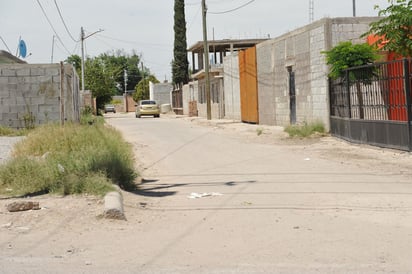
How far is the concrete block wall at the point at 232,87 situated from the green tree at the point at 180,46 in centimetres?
2149

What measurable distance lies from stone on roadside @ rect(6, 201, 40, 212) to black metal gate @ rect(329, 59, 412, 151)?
27.6ft

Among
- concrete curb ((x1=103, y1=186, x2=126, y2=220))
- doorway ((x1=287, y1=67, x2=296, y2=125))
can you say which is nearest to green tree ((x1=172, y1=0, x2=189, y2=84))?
doorway ((x1=287, y1=67, x2=296, y2=125))

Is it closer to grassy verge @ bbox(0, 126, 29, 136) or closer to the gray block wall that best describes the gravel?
grassy verge @ bbox(0, 126, 29, 136)

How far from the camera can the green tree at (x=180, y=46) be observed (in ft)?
188

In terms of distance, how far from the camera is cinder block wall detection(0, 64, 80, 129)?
22797 mm

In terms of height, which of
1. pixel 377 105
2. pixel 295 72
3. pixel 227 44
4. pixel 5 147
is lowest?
pixel 5 147

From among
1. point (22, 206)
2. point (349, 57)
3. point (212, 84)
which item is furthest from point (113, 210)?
point (212, 84)

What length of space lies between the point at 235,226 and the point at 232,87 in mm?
28449

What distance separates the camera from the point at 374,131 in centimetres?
1498

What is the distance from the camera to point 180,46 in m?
59.2

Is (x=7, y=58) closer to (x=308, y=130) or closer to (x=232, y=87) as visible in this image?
(x=308, y=130)

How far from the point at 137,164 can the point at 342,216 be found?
24.8 ft

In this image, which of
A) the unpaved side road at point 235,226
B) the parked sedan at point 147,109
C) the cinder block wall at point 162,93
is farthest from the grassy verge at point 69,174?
the cinder block wall at point 162,93

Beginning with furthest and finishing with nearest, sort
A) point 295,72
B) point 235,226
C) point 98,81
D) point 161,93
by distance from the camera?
point 161,93 → point 98,81 → point 295,72 → point 235,226
